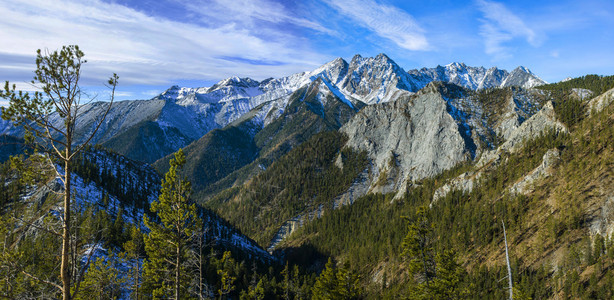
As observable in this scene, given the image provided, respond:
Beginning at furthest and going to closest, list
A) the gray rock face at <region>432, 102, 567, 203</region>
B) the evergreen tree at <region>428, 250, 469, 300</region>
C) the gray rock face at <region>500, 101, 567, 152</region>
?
the gray rock face at <region>432, 102, 567, 203</region> < the gray rock face at <region>500, 101, 567, 152</region> < the evergreen tree at <region>428, 250, 469, 300</region>

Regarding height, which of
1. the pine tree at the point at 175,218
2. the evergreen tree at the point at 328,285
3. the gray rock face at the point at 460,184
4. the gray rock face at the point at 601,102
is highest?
the gray rock face at the point at 601,102

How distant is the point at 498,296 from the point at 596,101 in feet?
361

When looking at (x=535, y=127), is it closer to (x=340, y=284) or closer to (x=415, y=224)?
(x=340, y=284)

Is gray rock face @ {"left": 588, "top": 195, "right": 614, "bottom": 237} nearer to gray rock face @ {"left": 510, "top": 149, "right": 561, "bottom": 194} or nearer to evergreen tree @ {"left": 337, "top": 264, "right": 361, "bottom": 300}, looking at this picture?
gray rock face @ {"left": 510, "top": 149, "right": 561, "bottom": 194}

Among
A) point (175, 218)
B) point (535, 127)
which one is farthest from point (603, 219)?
point (175, 218)

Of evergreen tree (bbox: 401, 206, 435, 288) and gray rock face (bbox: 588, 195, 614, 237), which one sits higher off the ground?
evergreen tree (bbox: 401, 206, 435, 288)

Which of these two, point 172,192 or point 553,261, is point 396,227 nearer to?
point 553,261

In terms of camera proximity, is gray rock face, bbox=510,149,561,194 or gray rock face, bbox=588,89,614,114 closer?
gray rock face, bbox=510,149,561,194

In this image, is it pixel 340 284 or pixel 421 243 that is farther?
pixel 340 284

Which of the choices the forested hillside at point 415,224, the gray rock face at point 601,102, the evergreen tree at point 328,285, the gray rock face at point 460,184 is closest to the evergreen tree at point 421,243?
the forested hillside at point 415,224

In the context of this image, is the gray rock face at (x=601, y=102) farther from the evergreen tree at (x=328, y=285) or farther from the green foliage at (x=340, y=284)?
the evergreen tree at (x=328, y=285)

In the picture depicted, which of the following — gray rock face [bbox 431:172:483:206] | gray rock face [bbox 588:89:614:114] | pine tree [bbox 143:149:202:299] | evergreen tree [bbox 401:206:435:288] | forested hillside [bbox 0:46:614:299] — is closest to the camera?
pine tree [bbox 143:149:202:299]

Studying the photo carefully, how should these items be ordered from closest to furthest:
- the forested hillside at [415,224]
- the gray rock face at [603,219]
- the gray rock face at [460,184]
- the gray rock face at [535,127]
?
the forested hillside at [415,224] < the gray rock face at [603,219] < the gray rock face at [535,127] < the gray rock face at [460,184]

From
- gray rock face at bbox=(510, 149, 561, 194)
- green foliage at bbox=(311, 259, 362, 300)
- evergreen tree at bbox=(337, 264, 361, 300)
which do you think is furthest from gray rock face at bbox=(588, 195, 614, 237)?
evergreen tree at bbox=(337, 264, 361, 300)
